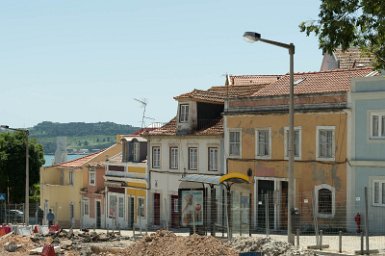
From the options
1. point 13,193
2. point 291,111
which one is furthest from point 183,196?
point 13,193

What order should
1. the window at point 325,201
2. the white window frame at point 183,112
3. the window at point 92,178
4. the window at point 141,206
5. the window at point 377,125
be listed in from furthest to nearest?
the window at point 92,178, the window at point 141,206, the white window frame at point 183,112, the window at point 325,201, the window at point 377,125

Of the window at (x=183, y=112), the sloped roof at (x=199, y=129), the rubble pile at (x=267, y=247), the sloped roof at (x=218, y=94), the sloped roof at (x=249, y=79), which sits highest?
the sloped roof at (x=249, y=79)

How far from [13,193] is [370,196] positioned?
164 feet

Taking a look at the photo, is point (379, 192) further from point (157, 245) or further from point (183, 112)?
point (183, 112)

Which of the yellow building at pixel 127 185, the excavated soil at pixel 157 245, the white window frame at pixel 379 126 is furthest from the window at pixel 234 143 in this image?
the yellow building at pixel 127 185

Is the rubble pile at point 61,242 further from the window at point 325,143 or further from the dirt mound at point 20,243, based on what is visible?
the window at point 325,143

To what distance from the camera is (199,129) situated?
5150 cm

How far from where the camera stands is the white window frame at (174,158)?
5238cm

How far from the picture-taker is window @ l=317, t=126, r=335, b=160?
41281 mm

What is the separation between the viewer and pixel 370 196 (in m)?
39.3

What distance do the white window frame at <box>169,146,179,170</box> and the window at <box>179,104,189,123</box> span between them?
1.78 metres

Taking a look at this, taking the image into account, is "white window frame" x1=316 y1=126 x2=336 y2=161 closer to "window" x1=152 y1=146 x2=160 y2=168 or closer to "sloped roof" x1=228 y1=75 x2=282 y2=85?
"window" x1=152 y1=146 x2=160 y2=168

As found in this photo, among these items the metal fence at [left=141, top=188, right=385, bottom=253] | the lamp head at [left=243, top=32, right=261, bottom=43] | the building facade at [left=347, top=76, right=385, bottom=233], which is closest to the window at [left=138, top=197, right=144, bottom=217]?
the metal fence at [left=141, top=188, right=385, bottom=253]

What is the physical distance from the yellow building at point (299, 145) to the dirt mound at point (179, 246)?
7700 millimetres
